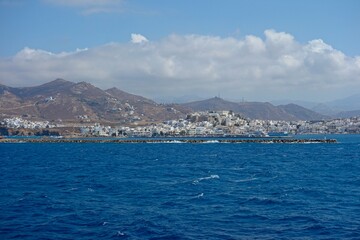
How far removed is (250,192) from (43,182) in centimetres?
2028

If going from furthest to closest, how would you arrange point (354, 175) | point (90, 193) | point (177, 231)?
point (354, 175), point (90, 193), point (177, 231)

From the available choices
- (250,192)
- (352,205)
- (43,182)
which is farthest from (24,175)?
(352,205)

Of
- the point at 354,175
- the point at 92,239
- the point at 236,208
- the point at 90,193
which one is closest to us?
the point at 92,239

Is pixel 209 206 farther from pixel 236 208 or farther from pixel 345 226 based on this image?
pixel 345 226

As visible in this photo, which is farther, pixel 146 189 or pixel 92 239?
pixel 146 189

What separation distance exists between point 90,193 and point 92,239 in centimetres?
1444

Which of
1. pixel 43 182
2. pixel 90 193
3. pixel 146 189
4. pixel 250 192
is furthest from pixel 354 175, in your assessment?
pixel 43 182

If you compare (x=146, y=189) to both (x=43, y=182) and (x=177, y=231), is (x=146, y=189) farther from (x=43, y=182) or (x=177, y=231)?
(x=177, y=231)

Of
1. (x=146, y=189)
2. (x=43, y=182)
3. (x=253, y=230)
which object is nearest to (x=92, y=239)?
(x=253, y=230)

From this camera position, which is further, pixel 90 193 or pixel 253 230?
pixel 90 193

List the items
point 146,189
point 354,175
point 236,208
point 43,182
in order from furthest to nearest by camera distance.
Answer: point 354,175 < point 43,182 < point 146,189 < point 236,208

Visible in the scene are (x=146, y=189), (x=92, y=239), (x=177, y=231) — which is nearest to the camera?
(x=92, y=239)

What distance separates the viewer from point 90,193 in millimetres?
36812

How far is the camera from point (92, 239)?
2266cm
